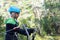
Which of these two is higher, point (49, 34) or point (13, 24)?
point (13, 24)

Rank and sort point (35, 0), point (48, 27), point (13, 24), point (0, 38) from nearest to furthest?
point (13, 24) < point (0, 38) < point (48, 27) < point (35, 0)

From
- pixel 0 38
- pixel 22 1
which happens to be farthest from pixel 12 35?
pixel 22 1

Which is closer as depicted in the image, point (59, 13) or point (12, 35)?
point (12, 35)

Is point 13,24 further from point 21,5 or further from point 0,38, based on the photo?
point 21,5

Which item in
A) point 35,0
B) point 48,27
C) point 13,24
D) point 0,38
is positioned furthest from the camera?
point 35,0

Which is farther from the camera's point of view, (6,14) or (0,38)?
(6,14)

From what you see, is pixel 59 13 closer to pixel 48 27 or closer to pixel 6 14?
pixel 48 27

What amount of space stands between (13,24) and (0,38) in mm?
2548

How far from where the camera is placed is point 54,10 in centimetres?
677

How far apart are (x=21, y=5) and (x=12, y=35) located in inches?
166

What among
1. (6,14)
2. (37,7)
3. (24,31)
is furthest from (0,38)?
(24,31)

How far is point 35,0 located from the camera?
7391 millimetres

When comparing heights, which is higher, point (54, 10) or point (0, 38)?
point (54, 10)

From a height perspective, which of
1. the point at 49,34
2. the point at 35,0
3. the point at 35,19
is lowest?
the point at 49,34
